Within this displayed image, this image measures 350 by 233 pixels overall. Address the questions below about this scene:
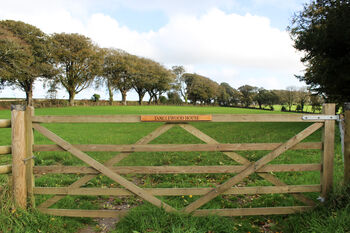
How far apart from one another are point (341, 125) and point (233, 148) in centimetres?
216

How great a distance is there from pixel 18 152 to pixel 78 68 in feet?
170

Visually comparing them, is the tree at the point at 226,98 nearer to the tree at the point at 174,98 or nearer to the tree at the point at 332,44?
the tree at the point at 174,98

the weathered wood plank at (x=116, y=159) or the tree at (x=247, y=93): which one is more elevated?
the tree at (x=247, y=93)

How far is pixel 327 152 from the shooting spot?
4.38 m

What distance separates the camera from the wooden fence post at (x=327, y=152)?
→ 4.34 meters

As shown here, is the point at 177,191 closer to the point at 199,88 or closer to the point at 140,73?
the point at 140,73

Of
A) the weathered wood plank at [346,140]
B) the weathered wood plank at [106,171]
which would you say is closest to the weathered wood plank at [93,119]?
the weathered wood plank at [106,171]

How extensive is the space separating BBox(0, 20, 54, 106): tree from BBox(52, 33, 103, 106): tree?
2.72 meters

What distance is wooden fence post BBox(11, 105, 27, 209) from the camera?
4234 mm

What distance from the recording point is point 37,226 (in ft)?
13.0

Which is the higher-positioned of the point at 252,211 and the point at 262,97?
the point at 262,97

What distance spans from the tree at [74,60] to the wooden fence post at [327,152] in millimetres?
50107

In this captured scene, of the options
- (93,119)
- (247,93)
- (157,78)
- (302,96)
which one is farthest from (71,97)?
(247,93)

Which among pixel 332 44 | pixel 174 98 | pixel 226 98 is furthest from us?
pixel 226 98
